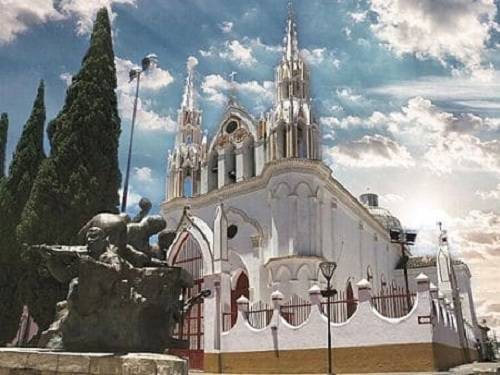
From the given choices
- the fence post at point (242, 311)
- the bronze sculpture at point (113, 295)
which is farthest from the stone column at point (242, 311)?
the bronze sculpture at point (113, 295)

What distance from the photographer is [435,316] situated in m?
→ 15.1

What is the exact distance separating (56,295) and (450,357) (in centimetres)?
1224

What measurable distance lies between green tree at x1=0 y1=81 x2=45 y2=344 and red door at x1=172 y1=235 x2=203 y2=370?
5556mm

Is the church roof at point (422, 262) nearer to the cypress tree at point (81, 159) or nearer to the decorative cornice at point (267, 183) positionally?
the decorative cornice at point (267, 183)

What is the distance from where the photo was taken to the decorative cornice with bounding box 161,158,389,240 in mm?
23344

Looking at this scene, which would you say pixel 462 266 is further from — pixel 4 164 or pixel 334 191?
pixel 4 164

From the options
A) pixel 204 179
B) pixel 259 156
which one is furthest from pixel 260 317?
pixel 204 179

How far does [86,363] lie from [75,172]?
37.9 feet

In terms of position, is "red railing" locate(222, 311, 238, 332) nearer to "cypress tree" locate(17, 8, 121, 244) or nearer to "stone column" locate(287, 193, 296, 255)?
"stone column" locate(287, 193, 296, 255)

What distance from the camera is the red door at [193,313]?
66.1ft

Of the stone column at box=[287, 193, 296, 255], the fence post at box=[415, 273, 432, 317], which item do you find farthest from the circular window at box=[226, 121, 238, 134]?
the fence post at box=[415, 273, 432, 317]

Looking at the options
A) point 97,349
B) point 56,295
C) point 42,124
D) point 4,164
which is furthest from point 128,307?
point 4,164

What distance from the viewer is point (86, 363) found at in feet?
22.6

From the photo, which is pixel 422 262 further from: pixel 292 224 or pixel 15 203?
pixel 15 203
